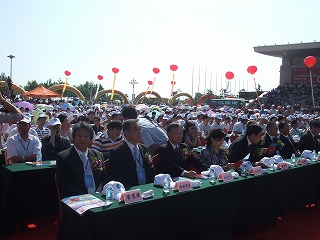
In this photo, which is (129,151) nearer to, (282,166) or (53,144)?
(53,144)

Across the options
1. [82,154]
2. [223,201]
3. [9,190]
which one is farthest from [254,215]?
[9,190]

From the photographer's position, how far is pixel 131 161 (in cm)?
322

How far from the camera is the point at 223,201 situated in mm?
3121

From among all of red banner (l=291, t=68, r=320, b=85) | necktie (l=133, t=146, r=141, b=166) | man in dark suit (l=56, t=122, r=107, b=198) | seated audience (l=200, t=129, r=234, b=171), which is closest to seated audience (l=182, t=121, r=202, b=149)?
seated audience (l=200, t=129, r=234, b=171)

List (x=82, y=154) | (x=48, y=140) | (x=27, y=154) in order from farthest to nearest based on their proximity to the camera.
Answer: (x=48, y=140) → (x=27, y=154) → (x=82, y=154)

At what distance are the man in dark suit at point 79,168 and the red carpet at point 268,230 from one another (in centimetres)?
111

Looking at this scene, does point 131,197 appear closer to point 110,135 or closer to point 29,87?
point 110,135

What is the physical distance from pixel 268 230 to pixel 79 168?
255 centimetres

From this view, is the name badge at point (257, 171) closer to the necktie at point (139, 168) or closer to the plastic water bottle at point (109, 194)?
the necktie at point (139, 168)

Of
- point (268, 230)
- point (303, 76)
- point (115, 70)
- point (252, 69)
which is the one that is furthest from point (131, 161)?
point (303, 76)

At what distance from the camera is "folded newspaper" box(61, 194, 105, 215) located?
7.50ft

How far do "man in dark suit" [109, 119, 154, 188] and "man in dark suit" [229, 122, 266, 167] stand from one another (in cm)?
147

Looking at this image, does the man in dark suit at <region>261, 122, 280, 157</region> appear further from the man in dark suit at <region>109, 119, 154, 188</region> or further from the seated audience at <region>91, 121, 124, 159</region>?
the man in dark suit at <region>109, 119, 154, 188</region>

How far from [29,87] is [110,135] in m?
50.0
